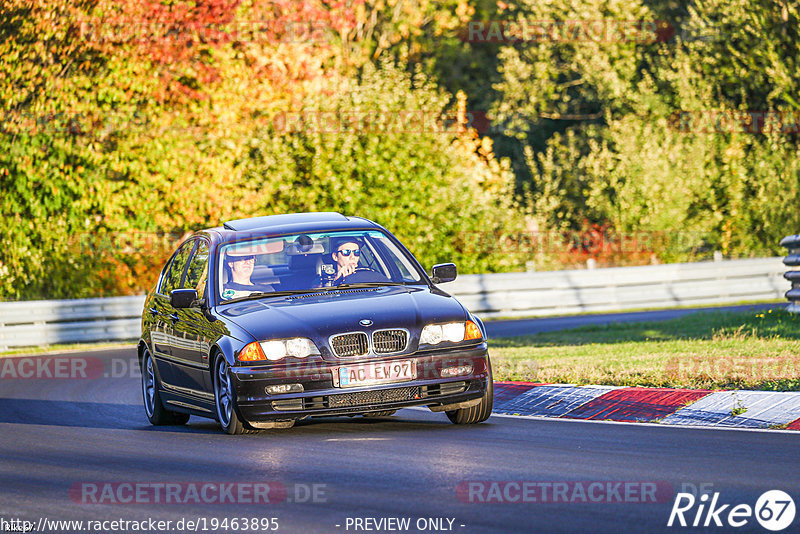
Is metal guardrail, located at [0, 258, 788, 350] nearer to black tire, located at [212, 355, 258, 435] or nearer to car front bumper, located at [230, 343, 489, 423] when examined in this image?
black tire, located at [212, 355, 258, 435]

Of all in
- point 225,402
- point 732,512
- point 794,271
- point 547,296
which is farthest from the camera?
point 547,296

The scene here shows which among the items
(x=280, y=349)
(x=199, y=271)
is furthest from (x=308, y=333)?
(x=199, y=271)

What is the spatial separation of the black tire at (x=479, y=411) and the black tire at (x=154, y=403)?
245 cm

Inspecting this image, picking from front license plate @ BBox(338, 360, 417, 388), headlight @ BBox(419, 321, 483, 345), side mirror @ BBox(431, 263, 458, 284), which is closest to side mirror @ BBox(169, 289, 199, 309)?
front license plate @ BBox(338, 360, 417, 388)

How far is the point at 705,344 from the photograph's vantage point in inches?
587

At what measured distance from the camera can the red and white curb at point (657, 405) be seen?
9.97 metres

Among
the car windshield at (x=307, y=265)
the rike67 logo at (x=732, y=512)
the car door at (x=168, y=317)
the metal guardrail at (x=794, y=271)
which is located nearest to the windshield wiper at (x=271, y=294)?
the car windshield at (x=307, y=265)

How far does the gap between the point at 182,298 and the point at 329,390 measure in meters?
1.71

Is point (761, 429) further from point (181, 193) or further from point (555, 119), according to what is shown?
point (555, 119)

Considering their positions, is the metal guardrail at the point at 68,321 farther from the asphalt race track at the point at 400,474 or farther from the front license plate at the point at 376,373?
the front license plate at the point at 376,373

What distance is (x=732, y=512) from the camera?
668cm

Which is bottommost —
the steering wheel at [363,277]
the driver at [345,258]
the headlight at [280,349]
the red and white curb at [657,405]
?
the red and white curb at [657,405]

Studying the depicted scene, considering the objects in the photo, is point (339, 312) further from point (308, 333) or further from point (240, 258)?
point (240, 258)

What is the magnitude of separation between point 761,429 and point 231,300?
398cm
